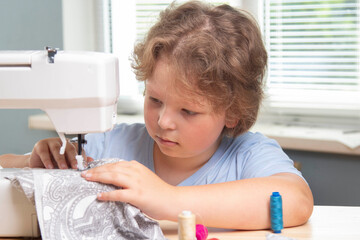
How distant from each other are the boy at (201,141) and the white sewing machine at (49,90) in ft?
0.44

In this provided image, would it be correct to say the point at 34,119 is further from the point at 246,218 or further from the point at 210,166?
the point at 246,218

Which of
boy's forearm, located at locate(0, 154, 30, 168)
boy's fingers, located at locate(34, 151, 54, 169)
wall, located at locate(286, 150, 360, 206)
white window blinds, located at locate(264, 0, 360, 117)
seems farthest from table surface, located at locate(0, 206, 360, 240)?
white window blinds, located at locate(264, 0, 360, 117)

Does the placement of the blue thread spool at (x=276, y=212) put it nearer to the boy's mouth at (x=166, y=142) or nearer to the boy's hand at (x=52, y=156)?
the boy's mouth at (x=166, y=142)

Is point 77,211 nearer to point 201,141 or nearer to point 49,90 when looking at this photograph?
point 49,90

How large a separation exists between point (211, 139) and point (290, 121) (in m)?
1.54

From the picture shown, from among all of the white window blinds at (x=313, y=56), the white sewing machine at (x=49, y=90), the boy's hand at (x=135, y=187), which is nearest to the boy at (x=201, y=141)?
the boy's hand at (x=135, y=187)

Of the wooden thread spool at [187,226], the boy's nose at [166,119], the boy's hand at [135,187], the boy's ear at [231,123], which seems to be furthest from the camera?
the boy's ear at [231,123]

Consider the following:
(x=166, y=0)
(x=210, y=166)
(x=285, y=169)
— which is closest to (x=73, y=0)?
(x=166, y=0)

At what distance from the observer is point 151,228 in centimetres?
113

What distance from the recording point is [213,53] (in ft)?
4.60

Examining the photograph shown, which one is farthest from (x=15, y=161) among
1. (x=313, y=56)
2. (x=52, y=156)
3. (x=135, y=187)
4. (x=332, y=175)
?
(x=313, y=56)

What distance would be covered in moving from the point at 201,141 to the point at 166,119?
14 centimetres

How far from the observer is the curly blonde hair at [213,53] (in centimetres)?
140

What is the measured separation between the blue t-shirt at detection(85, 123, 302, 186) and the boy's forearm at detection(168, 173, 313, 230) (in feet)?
0.41
